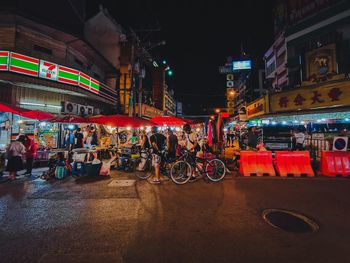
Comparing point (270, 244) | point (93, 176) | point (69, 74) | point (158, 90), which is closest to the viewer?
point (270, 244)

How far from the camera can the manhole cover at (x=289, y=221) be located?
14.1 ft

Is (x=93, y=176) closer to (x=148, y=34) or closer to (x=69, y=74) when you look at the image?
(x=69, y=74)

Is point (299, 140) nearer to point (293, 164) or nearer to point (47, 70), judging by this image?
point (293, 164)

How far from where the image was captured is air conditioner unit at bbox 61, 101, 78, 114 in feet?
49.6

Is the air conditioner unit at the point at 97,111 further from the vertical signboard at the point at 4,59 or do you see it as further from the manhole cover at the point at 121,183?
the manhole cover at the point at 121,183

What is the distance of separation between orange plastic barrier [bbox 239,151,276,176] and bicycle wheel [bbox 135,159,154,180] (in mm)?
4389

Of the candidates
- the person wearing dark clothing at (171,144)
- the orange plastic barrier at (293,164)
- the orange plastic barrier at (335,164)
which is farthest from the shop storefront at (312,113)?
the person wearing dark clothing at (171,144)

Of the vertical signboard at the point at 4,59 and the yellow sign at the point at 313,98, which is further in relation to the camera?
the yellow sign at the point at 313,98

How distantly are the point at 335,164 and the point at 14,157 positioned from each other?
14.6m

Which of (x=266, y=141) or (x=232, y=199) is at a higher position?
(x=266, y=141)

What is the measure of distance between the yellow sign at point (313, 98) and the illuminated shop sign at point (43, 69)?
14.6 meters

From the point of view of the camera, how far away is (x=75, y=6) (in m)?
18.2

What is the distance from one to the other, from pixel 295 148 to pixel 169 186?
11.4 metres

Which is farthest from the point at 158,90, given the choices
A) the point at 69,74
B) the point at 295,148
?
the point at 295,148
